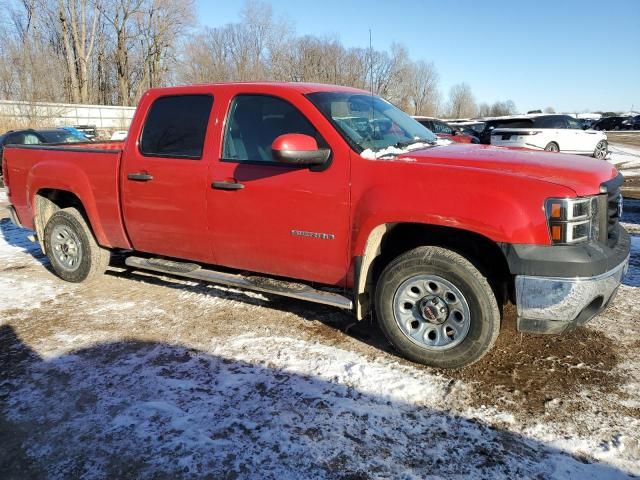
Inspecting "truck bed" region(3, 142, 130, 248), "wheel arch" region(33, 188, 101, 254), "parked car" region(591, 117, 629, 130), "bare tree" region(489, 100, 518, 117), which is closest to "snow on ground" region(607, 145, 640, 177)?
"truck bed" region(3, 142, 130, 248)

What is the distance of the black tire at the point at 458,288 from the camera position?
10.6 ft

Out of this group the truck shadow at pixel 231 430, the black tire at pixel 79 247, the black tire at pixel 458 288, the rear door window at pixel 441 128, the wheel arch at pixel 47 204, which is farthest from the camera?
the rear door window at pixel 441 128

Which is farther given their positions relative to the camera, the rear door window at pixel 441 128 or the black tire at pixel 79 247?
the rear door window at pixel 441 128

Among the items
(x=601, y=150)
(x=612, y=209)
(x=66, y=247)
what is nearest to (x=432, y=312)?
(x=612, y=209)

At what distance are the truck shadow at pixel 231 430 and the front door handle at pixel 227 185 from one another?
136cm

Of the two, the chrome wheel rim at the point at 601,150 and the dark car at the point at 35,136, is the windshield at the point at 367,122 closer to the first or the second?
the dark car at the point at 35,136

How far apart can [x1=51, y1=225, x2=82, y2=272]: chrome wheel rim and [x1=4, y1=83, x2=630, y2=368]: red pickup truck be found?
0.54 metres

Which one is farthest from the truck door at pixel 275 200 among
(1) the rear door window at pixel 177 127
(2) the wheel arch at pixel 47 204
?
(2) the wheel arch at pixel 47 204

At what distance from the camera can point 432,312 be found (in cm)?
339

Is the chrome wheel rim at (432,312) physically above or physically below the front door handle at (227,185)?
below

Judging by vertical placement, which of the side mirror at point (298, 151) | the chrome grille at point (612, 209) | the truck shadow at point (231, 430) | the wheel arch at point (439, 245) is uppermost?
the side mirror at point (298, 151)

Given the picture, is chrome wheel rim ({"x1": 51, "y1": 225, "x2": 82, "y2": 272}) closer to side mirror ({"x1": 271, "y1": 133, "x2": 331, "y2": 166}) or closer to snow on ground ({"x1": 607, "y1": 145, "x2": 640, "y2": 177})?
side mirror ({"x1": 271, "y1": 133, "x2": 331, "y2": 166})

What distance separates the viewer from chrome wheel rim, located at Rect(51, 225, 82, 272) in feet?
17.6

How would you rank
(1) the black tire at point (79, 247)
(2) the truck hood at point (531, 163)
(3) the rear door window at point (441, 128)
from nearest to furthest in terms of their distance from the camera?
1. (2) the truck hood at point (531, 163)
2. (1) the black tire at point (79, 247)
3. (3) the rear door window at point (441, 128)
